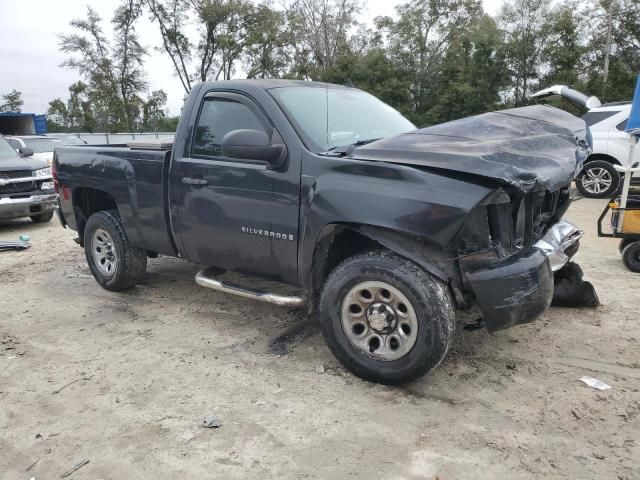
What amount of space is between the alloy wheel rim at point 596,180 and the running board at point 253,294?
8.89 meters

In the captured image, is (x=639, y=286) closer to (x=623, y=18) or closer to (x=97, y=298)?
(x=97, y=298)

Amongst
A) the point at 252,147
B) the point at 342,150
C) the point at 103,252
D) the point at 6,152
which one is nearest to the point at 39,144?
the point at 6,152

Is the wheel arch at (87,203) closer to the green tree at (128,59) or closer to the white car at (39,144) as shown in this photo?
the white car at (39,144)

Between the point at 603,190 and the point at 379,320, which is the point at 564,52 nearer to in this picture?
the point at 603,190

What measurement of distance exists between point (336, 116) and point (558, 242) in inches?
72.2

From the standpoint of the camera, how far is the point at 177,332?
4371 mm

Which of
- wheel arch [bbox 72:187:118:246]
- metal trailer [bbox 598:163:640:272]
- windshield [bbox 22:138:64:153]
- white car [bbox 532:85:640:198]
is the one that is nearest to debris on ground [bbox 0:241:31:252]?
wheel arch [bbox 72:187:118:246]

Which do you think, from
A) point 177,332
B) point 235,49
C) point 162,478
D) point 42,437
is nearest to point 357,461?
point 162,478

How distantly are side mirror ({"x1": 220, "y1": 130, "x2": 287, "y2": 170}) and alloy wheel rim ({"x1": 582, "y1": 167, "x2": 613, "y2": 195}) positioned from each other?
8.94 m

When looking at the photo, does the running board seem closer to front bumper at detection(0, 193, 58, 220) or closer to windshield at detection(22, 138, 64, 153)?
front bumper at detection(0, 193, 58, 220)

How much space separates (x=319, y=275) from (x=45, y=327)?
2.54 m

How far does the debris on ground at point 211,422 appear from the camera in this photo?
3.00 meters

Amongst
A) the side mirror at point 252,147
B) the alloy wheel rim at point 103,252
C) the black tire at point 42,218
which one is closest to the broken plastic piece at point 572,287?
the side mirror at point 252,147

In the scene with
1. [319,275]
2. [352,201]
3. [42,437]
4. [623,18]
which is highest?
[623,18]
